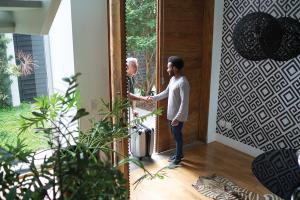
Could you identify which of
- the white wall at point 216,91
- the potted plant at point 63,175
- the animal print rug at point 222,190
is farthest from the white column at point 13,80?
the white wall at point 216,91

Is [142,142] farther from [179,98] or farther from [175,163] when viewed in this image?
[179,98]

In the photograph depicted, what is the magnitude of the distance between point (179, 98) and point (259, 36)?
1.35 m

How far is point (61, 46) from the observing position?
2.48m

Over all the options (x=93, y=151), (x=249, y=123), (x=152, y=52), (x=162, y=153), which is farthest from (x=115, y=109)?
(x=152, y=52)

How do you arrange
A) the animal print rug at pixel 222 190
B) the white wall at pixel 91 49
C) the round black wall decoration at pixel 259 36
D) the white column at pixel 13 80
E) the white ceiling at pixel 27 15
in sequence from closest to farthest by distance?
the white ceiling at pixel 27 15 < the round black wall decoration at pixel 259 36 < the white wall at pixel 91 49 < the white column at pixel 13 80 < the animal print rug at pixel 222 190

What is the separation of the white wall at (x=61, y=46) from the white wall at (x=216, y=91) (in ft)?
6.82

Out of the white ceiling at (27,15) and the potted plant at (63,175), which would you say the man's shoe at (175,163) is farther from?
the potted plant at (63,175)

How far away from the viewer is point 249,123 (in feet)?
11.9

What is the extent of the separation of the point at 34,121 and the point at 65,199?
0.31 m

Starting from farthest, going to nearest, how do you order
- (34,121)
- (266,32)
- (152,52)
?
(152,52) → (266,32) → (34,121)

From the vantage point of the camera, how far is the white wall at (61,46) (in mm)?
2285

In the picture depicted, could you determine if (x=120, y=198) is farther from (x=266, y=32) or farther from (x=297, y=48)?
(x=297, y=48)

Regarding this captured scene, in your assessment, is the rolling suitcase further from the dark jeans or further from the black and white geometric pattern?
the black and white geometric pattern

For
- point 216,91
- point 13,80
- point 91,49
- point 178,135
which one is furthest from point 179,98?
point 13,80
